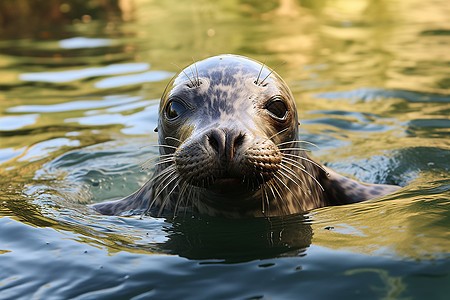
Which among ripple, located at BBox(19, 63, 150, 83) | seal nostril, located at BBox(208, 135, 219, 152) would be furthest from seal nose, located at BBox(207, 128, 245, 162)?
ripple, located at BBox(19, 63, 150, 83)

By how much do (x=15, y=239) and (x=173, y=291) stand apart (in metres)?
1.28

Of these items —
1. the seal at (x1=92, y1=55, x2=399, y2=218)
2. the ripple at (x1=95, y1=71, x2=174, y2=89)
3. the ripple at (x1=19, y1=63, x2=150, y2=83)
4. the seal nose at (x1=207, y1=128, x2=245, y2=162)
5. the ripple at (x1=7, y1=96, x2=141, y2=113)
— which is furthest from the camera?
the ripple at (x1=19, y1=63, x2=150, y2=83)

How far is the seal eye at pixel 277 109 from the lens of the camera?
12.3ft

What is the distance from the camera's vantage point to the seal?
10.3ft

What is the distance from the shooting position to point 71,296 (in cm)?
262

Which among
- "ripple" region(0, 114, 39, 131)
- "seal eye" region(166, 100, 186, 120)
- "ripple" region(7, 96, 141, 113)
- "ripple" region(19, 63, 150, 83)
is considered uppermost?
"ripple" region(19, 63, 150, 83)

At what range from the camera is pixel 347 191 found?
4.39 metres

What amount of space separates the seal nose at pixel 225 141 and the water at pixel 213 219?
465 mm

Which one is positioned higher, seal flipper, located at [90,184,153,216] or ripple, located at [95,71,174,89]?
ripple, located at [95,71,174,89]

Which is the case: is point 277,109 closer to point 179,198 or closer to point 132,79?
point 179,198

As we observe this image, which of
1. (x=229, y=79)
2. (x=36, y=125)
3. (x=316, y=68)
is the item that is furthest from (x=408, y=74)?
(x=229, y=79)

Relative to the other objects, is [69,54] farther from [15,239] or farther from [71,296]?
[71,296]

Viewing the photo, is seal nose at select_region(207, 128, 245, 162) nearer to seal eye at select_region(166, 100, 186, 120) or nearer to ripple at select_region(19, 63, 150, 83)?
seal eye at select_region(166, 100, 186, 120)

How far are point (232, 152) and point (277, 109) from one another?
82 cm
